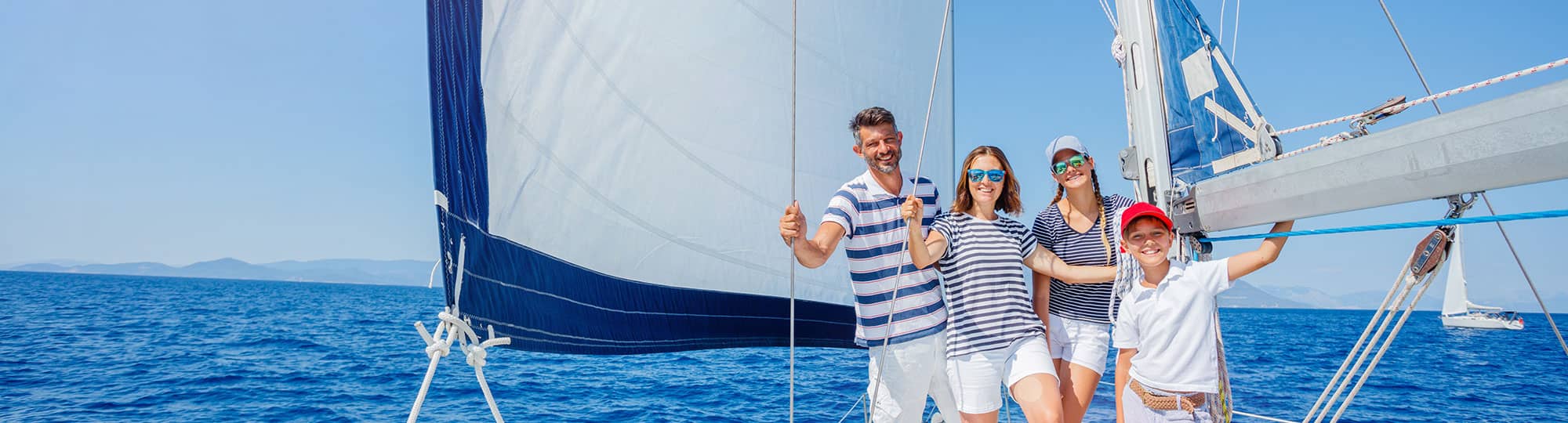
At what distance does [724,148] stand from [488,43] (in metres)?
0.84

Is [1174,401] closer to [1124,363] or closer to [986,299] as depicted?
[1124,363]

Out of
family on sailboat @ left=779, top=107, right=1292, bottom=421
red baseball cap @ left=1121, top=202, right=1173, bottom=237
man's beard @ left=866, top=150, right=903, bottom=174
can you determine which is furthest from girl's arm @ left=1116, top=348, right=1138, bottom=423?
man's beard @ left=866, top=150, right=903, bottom=174

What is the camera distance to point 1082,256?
7.61 feet

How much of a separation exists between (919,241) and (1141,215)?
542mm

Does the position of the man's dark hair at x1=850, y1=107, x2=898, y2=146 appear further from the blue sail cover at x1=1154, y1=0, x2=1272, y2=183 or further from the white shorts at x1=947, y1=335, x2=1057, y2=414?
the blue sail cover at x1=1154, y1=0, x2=1272, y2=183

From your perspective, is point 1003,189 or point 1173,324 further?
point 1003,189

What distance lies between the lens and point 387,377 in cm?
1176

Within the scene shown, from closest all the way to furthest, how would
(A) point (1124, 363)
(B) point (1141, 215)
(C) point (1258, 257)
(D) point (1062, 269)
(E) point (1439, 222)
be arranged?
(E) point (1439, 222)
(C) point (1258, 257)
(B) point (1141, 215)
(A) point (1124, 363)
(D) point (1062, 269)

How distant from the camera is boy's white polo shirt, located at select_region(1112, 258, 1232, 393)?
1.83m

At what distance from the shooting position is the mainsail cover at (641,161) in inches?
81.0

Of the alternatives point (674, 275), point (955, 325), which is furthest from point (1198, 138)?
point (674, 275)

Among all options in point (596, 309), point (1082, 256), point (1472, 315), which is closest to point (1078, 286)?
point (1082, 256)

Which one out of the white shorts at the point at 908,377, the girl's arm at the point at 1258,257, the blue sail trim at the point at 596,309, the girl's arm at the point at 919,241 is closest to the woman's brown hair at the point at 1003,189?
the girl's arm at the point at 919,241

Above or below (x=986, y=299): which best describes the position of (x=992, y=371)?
below
